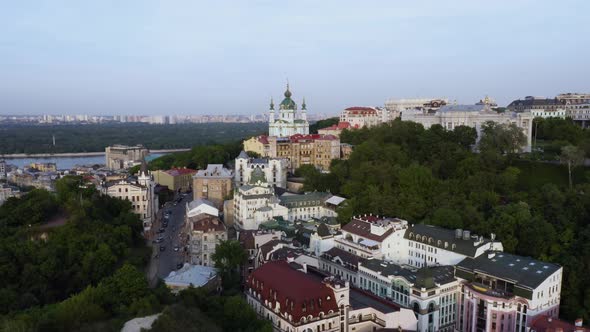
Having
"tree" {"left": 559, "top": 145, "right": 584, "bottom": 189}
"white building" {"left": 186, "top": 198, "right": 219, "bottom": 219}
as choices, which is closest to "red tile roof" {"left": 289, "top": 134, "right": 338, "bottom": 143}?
"white building" {"left": 186, "top": 198, "right": 219, "bottom": 219}

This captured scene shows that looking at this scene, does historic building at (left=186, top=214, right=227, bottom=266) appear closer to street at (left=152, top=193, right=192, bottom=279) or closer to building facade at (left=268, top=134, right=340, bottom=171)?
street at (left=152, top=193, right=192, bottom=279)

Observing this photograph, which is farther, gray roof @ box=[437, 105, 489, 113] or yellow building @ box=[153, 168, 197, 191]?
yellow building @ box=[153, 168, 197, 191]

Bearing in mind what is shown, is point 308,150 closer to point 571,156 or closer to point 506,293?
point 571,156

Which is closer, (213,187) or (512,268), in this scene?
(512,268)

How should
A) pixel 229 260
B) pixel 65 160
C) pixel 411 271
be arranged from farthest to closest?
1. pixel 65 160
2. pixel 229 260
3. pixel 411 271

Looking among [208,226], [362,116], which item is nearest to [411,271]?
[208,226]

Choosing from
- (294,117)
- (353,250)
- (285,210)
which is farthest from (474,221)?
(294,117)

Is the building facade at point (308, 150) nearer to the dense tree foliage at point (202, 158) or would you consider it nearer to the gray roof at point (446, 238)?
the dense tree foliage at point (202, 158)
